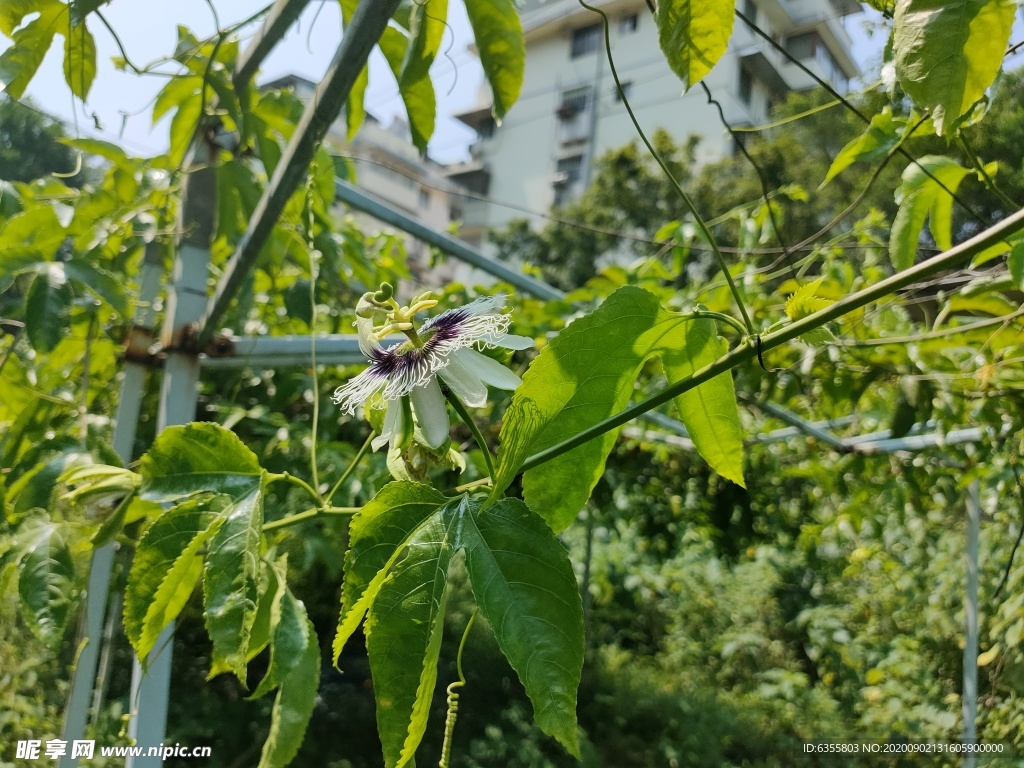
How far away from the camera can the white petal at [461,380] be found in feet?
1.47

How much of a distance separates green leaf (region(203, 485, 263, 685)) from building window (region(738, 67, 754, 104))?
6.24 feet

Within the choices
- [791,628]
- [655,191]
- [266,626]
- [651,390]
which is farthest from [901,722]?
[655,191]

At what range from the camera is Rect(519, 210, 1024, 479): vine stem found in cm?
36

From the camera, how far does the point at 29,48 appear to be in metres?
0.73

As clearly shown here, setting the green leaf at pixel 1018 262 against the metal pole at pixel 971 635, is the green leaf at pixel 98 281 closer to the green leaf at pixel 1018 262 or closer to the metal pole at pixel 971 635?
the green leaf at pixel 1018 262

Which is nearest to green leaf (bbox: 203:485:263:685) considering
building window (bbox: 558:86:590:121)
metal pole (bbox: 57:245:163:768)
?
metal pole (bbox: 57:245:163:768)

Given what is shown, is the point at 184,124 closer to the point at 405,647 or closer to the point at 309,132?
the point at 309,132

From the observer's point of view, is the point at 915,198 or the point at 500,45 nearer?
the point at 500,45

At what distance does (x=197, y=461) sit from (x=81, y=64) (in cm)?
44

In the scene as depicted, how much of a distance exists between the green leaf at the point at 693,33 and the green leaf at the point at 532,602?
0.23 m

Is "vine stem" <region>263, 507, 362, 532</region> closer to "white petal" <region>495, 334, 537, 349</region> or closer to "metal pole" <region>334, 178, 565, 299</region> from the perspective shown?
"white petal" <region>495, 334, 537, 349</region>

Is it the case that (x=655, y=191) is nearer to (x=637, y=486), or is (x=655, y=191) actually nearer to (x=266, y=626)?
(x=637, y=486)

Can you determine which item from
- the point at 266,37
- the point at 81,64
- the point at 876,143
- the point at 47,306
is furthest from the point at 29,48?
the point at 876,143

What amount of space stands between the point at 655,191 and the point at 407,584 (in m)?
10.1
